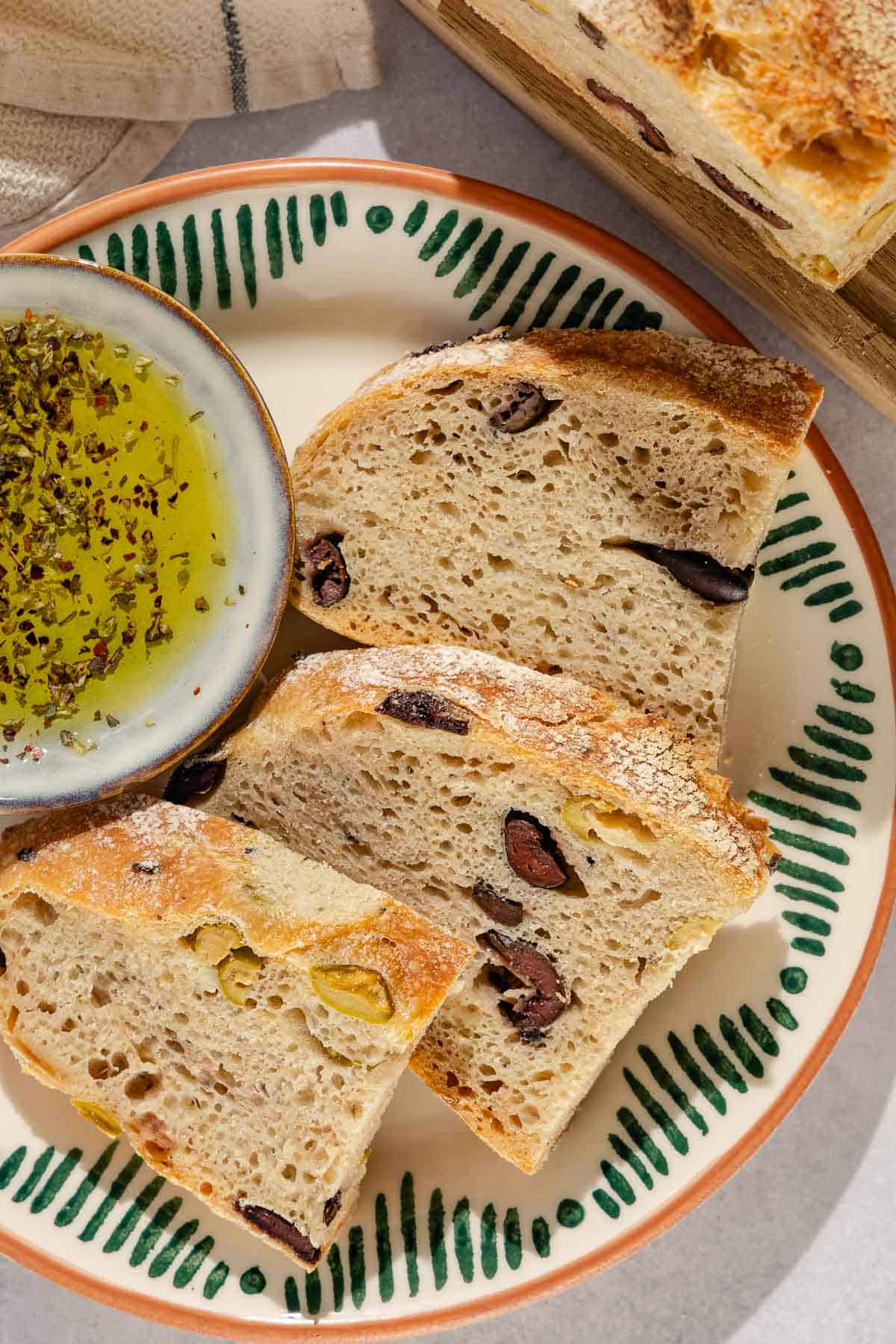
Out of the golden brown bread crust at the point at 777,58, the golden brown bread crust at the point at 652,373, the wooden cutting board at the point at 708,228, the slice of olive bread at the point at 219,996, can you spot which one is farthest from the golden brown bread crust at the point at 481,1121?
the golden brown bread crust at the point at 777,58

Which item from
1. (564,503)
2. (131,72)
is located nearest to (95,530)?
(564,503)

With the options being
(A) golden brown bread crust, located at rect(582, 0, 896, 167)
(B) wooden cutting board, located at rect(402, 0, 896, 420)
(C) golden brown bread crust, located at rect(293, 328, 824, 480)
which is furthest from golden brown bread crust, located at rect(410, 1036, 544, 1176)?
(A) golden brown bread crust, located at rect(582, 0, 896, 167)

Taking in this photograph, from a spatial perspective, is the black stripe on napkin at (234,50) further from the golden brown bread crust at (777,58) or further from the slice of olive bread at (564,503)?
the golden brown bread crust at (777,58)

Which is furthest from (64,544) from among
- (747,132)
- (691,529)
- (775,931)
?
(775,931)

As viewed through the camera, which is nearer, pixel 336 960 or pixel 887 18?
pixel 887 18

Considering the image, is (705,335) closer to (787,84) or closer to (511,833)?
(787,84)

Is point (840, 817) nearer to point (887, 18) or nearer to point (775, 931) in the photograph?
point (775, 931)

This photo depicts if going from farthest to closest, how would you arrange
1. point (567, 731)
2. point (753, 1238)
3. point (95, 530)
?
point (753, 1238) → point (95, 530) → point (567, 731)
